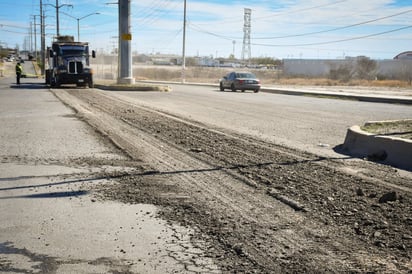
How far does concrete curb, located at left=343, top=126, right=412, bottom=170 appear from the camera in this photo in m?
8.87

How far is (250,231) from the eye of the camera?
17.1ft

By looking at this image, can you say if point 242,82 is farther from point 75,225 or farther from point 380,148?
point 75,225

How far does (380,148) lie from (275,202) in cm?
420

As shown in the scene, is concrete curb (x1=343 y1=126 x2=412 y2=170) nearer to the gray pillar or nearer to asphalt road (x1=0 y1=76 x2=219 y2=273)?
asphalt road (x1=0 y1=76 x2=219 y2=273)

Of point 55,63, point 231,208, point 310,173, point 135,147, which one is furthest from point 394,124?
point 55,63

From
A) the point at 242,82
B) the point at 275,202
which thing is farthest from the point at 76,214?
the point at 242,82

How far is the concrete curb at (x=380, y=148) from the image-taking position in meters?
8.87

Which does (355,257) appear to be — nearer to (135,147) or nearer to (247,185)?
(247,185)

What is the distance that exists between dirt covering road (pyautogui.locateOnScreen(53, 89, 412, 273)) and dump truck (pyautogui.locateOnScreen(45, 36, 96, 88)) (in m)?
25.5

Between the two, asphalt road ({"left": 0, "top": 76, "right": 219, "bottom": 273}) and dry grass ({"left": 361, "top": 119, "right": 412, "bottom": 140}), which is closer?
asphalt road ({"left": 0, "top": 76, "right": 219, "bottom": 273})

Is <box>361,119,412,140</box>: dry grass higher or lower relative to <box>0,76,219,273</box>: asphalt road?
higher

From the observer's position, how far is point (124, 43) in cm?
3934

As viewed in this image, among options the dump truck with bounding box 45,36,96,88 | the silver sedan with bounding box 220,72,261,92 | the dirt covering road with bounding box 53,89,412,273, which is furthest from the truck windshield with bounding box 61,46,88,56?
the dirt covering road with bounding box 53,89,412,273

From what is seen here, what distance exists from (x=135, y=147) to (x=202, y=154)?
1647mm
